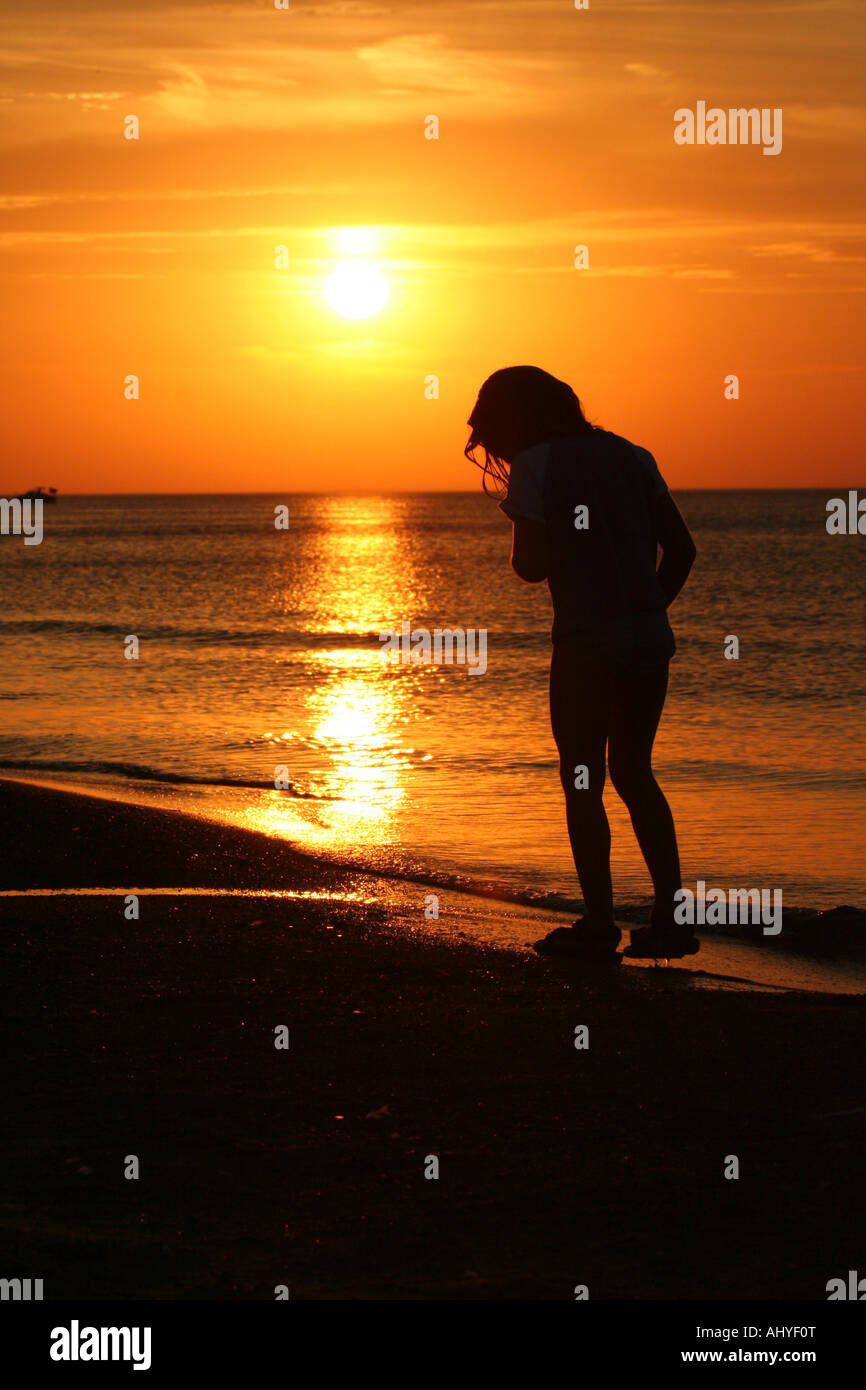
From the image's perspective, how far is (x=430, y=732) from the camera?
15.2m

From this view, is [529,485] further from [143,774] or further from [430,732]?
[430,732]

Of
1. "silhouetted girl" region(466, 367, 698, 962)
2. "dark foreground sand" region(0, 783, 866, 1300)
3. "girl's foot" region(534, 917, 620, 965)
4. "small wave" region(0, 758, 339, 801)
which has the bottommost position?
"dark foreground sand" region(0, 783, 866, 1300)

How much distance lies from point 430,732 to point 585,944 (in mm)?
9950

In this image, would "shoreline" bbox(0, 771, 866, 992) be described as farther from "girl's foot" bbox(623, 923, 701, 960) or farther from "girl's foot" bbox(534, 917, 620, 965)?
"girl's foot" bbox(623, 923, 701, 960)

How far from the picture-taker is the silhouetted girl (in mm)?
4887

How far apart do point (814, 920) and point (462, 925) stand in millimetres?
1790

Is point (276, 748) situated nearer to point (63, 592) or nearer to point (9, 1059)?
point (9, 1059)

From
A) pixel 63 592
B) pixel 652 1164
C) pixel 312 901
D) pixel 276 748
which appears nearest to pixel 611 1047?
pixel 652 1164

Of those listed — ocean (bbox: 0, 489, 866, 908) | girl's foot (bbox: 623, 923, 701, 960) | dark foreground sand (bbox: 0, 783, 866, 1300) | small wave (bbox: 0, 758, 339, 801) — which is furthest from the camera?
small wave (bbox: 0, 758, 339, 801)

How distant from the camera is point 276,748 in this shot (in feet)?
45.6

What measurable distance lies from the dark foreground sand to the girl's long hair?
1.86 m

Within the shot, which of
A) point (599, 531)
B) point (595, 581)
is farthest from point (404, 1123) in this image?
point (599, 531)

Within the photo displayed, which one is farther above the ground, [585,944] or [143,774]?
[143,774]

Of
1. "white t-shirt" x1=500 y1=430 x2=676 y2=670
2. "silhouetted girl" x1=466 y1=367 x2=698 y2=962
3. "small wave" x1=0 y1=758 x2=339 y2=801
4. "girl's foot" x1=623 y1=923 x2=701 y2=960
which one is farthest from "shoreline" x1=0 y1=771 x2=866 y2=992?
"small wave" x1=0 y1=758 x2=339 y2=801
